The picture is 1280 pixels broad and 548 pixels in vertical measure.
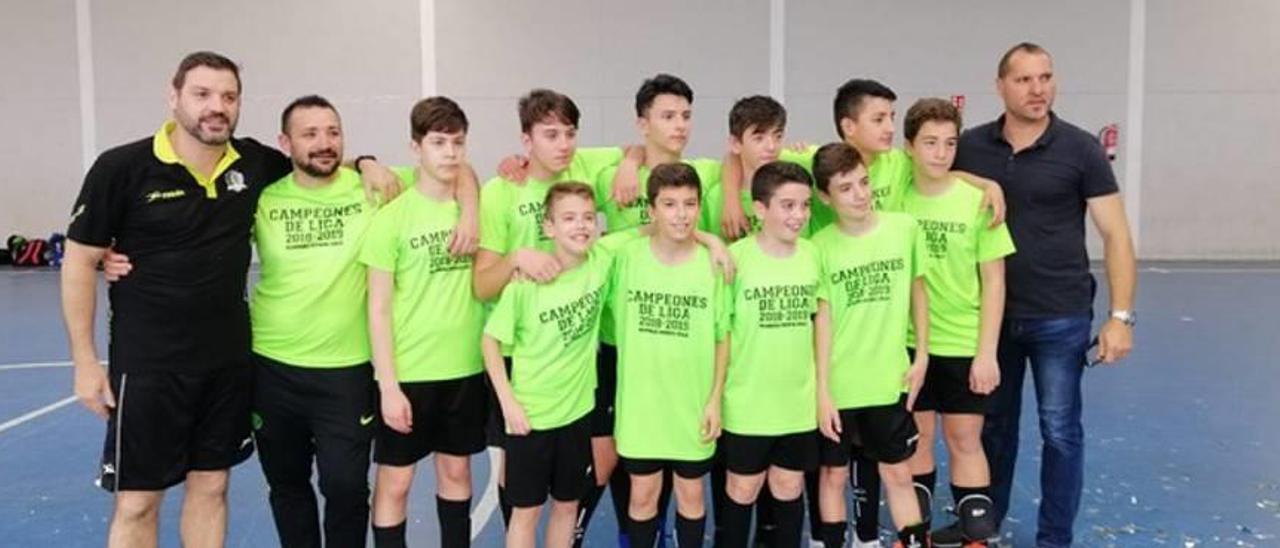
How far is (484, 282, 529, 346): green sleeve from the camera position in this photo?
3.38 m

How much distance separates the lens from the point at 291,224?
3.53 metres

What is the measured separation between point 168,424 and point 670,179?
1.96m

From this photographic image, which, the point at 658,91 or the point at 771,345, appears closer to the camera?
the point at 771,345

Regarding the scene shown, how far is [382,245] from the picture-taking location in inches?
135

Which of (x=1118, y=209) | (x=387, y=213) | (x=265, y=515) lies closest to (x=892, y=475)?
(x=1118, y=209)

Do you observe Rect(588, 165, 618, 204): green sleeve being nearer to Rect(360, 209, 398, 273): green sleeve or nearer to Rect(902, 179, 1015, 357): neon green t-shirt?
Rect(360, 209, 398, 273): green sleeve

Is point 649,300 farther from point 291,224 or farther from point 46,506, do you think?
point 46,506

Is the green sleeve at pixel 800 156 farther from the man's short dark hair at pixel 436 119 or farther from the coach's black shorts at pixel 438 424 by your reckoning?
the coach's black shorts at pixel 438 424

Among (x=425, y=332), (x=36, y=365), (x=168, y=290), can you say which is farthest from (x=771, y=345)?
(x=36, y=365)

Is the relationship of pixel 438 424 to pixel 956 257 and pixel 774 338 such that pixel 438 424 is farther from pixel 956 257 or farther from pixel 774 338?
pixel 956 257

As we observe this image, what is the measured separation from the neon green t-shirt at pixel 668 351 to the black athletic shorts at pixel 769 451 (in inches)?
3.7

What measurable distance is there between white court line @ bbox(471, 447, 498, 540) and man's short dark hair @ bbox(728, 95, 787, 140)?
86.6 inches

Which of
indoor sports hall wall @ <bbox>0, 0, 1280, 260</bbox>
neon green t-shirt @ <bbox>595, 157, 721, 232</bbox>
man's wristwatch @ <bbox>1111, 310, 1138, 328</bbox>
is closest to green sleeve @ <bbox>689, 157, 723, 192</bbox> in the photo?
neon green t-shirt @ <bbox>595, 157, 721, 232</bbox>

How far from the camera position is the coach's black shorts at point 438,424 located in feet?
11.7
